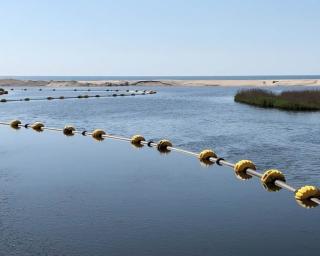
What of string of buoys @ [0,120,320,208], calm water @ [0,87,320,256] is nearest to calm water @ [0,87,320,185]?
calm water @ [0,87,320,256]

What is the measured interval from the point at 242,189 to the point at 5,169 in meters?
10.0

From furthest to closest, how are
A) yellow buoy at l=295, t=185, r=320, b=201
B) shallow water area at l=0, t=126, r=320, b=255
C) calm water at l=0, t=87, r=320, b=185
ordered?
calm water at l=0, t=87, r=320, b=185, yellow buoy at l=295, t=185, r=320, b=201, shallow water area at l=0, t=126, r=320, b=255

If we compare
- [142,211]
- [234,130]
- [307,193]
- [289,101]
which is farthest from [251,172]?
[289,101]

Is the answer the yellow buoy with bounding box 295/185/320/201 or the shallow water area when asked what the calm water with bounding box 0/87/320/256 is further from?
the yellow buoy with bounding box 295/185/320/201

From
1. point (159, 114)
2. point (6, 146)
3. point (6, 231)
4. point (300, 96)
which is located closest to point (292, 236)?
point (6, 231)

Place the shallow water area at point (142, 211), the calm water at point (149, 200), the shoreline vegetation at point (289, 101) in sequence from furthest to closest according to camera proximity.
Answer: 1. the shoreline vegetation at point (289, 101)
2. the calm water at point (149, 200)
3. the shallow water area at point (142, 211)

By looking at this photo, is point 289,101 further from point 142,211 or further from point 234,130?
point 142,211

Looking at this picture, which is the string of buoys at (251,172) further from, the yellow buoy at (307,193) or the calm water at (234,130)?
the calm water at (234,130)

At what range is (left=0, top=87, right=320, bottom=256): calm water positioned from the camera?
40.0 feet

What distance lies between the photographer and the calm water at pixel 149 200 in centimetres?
1218

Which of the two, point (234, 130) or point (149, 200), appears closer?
point (149, 200)

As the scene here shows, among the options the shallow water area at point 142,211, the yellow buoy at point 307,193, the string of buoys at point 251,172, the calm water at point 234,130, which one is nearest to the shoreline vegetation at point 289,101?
the calm water at point 234,130

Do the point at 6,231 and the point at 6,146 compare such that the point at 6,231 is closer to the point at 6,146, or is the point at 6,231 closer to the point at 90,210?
the point at 90,210

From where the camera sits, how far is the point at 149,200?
16094 mm
